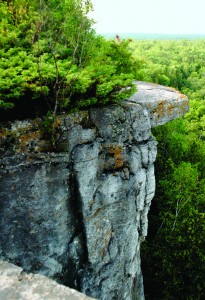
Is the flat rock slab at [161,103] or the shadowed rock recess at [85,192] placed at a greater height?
the flat rock slab at [161,103]

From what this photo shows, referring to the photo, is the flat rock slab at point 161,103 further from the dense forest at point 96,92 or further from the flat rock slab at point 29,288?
the flat rock slab at point 29,288

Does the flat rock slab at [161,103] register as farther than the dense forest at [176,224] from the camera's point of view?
No

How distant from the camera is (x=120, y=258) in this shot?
26.2 feet

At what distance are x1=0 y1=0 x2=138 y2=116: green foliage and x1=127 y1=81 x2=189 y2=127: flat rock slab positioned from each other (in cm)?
99

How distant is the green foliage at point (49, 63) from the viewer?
5.34m

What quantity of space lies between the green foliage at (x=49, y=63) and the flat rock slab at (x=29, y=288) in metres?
2.75

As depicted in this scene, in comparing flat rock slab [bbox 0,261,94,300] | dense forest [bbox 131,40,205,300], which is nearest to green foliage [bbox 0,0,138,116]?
flat rock slab [bbox 0,261,94,300]

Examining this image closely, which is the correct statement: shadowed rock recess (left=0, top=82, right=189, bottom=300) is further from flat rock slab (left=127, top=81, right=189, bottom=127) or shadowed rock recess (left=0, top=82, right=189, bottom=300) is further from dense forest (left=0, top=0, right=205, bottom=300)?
dense forest (left=0, top=0, right=205, bottom=300)

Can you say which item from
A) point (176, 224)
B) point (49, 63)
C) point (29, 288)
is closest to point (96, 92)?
point (49, 63)

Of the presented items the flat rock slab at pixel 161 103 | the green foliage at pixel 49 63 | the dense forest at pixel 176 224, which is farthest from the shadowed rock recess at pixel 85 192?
the dense forest at pixel 176 224

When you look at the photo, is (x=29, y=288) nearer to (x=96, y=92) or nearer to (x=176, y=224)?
(x=96, y=92)

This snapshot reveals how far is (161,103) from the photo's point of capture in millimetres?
8078

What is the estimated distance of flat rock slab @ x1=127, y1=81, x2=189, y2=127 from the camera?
25.9ft

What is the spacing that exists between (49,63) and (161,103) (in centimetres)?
344
